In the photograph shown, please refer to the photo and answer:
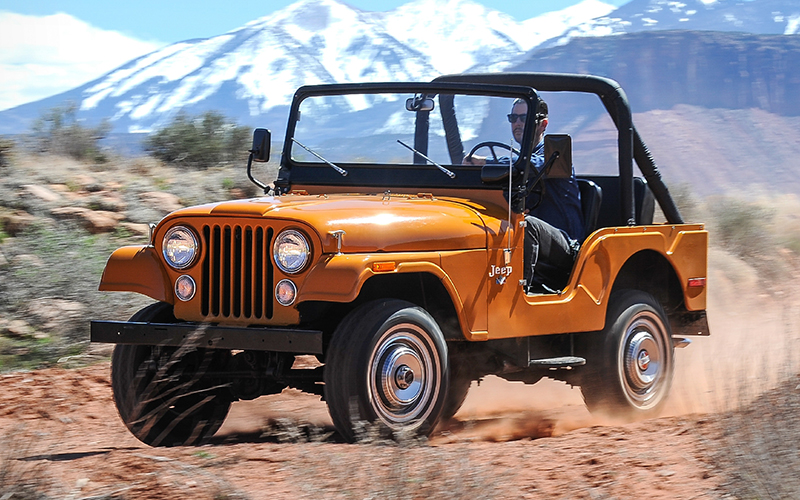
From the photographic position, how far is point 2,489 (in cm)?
385

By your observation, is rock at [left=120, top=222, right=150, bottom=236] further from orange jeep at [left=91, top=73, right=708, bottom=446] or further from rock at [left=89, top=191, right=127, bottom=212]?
orange jeep at [left=91, top=73, right=708, bottom=446]

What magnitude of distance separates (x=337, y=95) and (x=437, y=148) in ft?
2.53

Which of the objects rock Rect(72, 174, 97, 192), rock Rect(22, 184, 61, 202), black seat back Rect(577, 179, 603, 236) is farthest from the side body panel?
rock Rect(72, 174, 97, 192)

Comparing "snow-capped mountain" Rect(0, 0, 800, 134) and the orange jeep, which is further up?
"snow-capped mountain" Rect(0, 0, 800, 134)

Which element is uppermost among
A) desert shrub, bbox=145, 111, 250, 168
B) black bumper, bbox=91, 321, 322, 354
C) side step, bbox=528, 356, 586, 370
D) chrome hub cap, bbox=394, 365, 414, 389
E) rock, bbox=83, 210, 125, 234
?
desert shrub, bbox=145, 111, 250, 168

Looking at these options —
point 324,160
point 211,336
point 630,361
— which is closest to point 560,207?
point 630,361

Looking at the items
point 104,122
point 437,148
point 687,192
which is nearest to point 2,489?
point 437,148

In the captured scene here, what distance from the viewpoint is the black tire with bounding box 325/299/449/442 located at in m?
4.90

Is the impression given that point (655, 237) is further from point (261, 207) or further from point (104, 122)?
point (104, 122)

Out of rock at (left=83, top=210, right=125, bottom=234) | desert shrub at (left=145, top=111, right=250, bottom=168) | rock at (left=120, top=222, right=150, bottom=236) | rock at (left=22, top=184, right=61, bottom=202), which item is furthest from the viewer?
desert shrub at (left=145, top=111, right=250, bottom=168)

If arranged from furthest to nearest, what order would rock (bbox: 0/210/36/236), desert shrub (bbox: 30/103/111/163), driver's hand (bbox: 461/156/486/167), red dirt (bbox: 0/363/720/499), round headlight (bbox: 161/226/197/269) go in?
desert shrub (bbox: 30/103/111/163), rock (bbox: 0/210/36/236), driver's hand (bbox: 461/156/486/167), round headlight (bbox: 161/226/197/269), red dirt (bbox: 0/363/720/499)

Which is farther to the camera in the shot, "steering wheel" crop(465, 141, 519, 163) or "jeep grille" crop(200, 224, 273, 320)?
"steering wheel" crop(465, 141, 519, 163)

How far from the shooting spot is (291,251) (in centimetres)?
505

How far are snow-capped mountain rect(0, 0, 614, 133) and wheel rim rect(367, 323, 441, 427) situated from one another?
77739 mm
